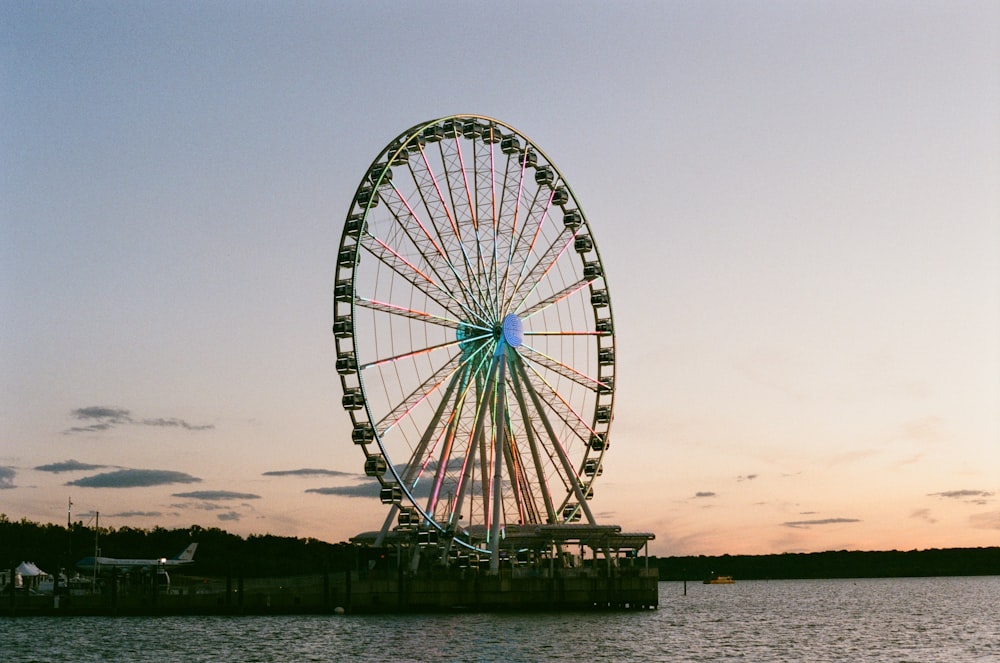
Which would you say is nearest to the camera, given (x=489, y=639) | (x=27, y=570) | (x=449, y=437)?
(x=489, y=639)

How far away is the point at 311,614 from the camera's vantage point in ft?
315

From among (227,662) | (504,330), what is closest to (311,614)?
(504,330)

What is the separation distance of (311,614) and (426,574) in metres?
8.82

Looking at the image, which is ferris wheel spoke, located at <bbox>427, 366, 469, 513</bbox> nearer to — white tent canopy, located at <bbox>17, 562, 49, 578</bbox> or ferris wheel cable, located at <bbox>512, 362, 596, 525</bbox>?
ferris wheel cable, located at <bbox>512, 362, 596, 525</bbox>

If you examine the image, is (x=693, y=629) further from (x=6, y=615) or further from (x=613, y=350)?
(x=6, y=615)

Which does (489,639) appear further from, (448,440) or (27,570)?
(27,570)

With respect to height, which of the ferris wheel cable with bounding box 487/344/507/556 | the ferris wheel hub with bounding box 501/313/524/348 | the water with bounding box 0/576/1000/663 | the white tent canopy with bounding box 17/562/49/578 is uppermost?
the ferris wheel hub with bounding box 501/313/524/348

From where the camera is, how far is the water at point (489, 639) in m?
67.8

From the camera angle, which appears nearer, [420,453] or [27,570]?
[420,453]

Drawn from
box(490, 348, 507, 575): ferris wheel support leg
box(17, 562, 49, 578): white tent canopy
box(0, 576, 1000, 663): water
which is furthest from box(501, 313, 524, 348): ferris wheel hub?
box(17, 562, 49, 578): white tent canopy

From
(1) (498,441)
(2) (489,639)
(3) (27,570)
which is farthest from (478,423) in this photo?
(3) (27,570)

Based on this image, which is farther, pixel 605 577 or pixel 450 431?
pixel 605 577

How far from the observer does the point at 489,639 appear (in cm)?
7238

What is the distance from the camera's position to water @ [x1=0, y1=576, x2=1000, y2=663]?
67750mm
